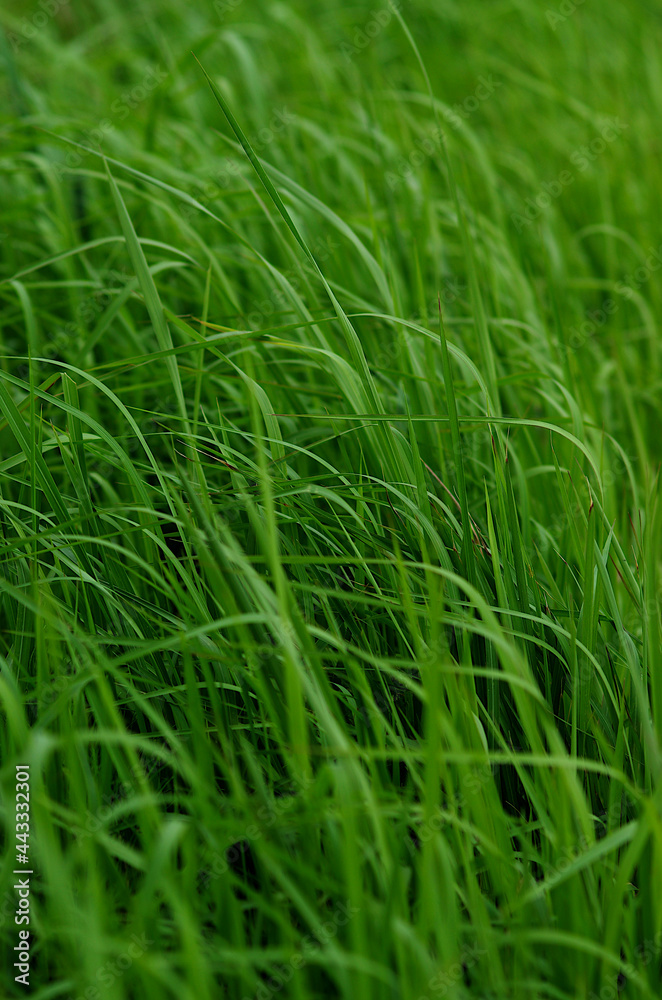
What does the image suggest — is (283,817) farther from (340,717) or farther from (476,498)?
(476,498)

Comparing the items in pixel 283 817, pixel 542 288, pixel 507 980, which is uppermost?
pixel 542 288

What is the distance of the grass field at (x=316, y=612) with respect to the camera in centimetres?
99

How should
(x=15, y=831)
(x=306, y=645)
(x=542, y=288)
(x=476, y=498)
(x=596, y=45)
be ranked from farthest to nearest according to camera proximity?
1. (x=596, y=45)
2. (x=542, y=288)
3. (x=476, y=498)
4. (x=306, y=645)
5. (x=15, y=831)

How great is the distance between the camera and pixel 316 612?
1389 mm

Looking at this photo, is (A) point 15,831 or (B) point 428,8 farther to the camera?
(B) point 428,8

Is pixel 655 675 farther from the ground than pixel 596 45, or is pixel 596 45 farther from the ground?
pixel 596 45

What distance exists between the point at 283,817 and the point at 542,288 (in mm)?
2053

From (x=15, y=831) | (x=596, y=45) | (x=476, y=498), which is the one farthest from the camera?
(x=596, y=45)

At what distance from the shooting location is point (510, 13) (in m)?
4.18

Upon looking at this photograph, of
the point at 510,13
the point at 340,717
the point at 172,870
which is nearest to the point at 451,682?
the point at 340,717

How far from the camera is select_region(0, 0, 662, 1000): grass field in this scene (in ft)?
3.24

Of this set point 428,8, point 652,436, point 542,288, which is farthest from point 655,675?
point 428,8

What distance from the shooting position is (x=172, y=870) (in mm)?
1093

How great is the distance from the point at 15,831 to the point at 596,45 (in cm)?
421
